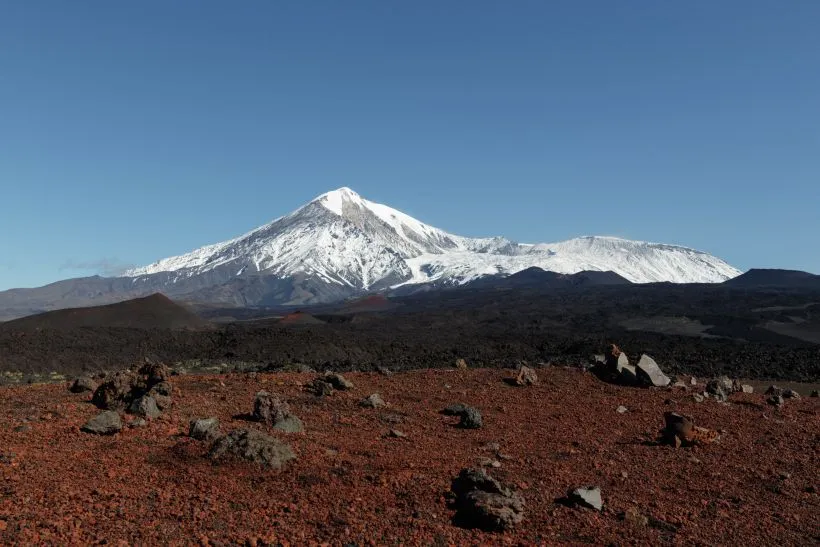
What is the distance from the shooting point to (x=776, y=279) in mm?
173750

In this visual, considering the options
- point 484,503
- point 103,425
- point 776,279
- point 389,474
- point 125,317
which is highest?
point 776,279

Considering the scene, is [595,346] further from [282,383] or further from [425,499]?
[425,499]

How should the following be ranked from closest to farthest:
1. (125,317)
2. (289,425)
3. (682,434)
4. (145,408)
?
(289,425), (145,408), (682,434), (125,317)

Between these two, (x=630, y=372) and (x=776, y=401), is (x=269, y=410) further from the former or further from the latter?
(x=776, y=401)

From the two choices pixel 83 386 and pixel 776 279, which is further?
pixel 776 279

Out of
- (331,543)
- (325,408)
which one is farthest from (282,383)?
(331,543)

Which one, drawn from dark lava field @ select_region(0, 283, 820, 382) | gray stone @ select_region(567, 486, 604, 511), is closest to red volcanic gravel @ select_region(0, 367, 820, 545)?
gray stone @ select_region(567, 486, 604, 511)

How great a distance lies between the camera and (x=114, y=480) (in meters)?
9.20

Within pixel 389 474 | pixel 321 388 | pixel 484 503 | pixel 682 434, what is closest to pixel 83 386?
pixel 321 388

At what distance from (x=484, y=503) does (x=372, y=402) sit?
7.23m

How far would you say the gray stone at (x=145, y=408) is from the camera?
43.3ft

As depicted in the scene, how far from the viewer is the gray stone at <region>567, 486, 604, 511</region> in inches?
398

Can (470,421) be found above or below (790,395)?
above

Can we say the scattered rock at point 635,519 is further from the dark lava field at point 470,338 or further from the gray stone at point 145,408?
the dark lava field at point 470,338
